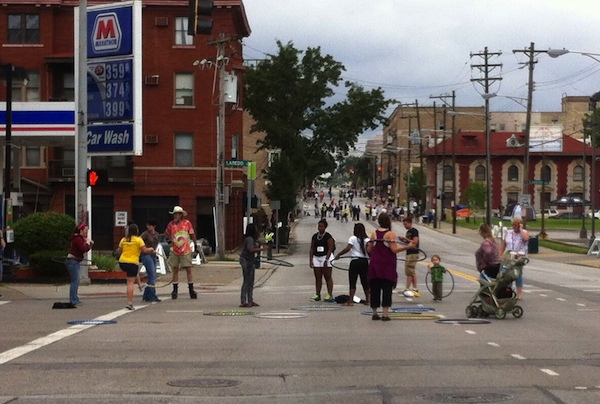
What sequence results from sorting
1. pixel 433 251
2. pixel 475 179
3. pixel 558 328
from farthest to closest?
pixel 475 179
pixel 433 251
pixel 558 328

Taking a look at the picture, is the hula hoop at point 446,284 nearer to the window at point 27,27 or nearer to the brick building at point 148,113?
the brick building at point 148,113

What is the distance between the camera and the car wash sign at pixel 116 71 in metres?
28.1

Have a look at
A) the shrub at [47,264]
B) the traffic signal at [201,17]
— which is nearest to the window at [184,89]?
the shrub at [47,264]

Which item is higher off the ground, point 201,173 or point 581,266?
point 201,173

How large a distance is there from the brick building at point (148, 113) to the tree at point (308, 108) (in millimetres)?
12371

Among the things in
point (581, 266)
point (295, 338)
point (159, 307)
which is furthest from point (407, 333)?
point (581, 266)

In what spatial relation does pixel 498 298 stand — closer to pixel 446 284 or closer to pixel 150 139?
pixel 446 284

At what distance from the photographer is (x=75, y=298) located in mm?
20766

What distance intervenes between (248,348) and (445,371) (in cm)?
322

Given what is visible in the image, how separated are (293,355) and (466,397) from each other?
3.58m

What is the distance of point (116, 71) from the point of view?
28.5 m

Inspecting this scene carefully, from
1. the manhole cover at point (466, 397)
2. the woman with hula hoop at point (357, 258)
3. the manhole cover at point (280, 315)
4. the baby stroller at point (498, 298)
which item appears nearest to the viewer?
the manhole cover at point (466, 397)

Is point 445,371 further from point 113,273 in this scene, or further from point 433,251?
point 433,251

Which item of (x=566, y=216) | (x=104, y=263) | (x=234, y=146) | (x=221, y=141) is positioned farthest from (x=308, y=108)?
(x=566, y=216)
